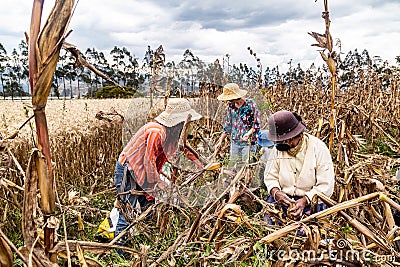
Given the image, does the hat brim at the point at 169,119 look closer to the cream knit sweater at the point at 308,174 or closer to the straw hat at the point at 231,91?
the straw hat at the point at 231,91

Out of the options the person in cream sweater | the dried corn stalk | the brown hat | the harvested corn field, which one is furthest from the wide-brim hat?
the dried corn stalk

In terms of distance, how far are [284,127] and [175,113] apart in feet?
3.03

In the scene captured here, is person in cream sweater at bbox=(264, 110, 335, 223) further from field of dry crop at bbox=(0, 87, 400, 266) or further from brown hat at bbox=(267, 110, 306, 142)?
field of dry crop at bbox=(0, 87, 400, 266)

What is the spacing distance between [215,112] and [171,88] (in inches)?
12.7

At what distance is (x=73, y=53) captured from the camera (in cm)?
78

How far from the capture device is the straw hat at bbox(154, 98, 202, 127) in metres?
1.81

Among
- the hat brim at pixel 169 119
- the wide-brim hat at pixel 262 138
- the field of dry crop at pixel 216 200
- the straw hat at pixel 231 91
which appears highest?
the straw hat at pixel 231 91

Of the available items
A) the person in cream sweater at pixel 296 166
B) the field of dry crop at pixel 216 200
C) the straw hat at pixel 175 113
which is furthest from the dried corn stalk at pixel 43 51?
the person in cream sweater at pixel 296 166

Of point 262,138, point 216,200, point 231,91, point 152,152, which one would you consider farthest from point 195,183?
point 262,138

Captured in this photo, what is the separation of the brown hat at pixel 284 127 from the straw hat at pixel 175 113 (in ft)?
2.63

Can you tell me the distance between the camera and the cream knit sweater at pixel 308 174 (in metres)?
2.49

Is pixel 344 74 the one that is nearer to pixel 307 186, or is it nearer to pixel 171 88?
pixel 307 186

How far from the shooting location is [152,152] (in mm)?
2549

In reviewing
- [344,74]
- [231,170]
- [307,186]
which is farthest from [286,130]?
Answer: [344,74]
